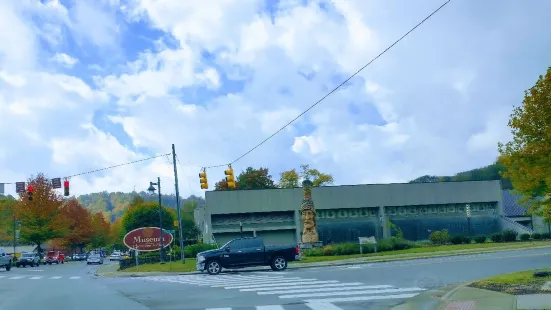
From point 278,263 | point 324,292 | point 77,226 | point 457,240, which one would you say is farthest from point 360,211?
point 324,292

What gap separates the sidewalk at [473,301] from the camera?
38.5 ft

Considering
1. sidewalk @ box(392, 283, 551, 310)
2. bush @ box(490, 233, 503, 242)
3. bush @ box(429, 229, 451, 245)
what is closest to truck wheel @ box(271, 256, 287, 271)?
sidewalk @ box(392, 283, 551, 310)

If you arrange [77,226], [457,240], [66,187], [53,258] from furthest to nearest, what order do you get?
[77,226]
[53,258]
[457,240]
[66,187]

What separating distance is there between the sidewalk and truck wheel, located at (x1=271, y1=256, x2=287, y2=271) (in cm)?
1525

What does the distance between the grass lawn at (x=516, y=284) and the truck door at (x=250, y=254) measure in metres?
14.6

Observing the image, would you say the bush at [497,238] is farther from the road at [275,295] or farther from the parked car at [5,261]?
the parked car at [5,261]

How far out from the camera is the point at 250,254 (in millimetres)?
29672

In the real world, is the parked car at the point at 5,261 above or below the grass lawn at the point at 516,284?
above

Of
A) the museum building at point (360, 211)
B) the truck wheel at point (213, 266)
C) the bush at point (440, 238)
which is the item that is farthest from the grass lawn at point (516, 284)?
the museum building at point (360, 211)

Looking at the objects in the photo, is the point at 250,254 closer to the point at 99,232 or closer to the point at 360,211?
the point at 360,211

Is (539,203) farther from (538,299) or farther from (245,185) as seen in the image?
(245,185)

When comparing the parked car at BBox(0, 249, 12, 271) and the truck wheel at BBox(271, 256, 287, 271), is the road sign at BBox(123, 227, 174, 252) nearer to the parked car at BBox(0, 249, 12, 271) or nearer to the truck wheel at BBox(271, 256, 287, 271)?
the parked car at BBox(0, 249, 12, 271)

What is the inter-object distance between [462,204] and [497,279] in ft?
193

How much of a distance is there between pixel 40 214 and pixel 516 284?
7562cm
